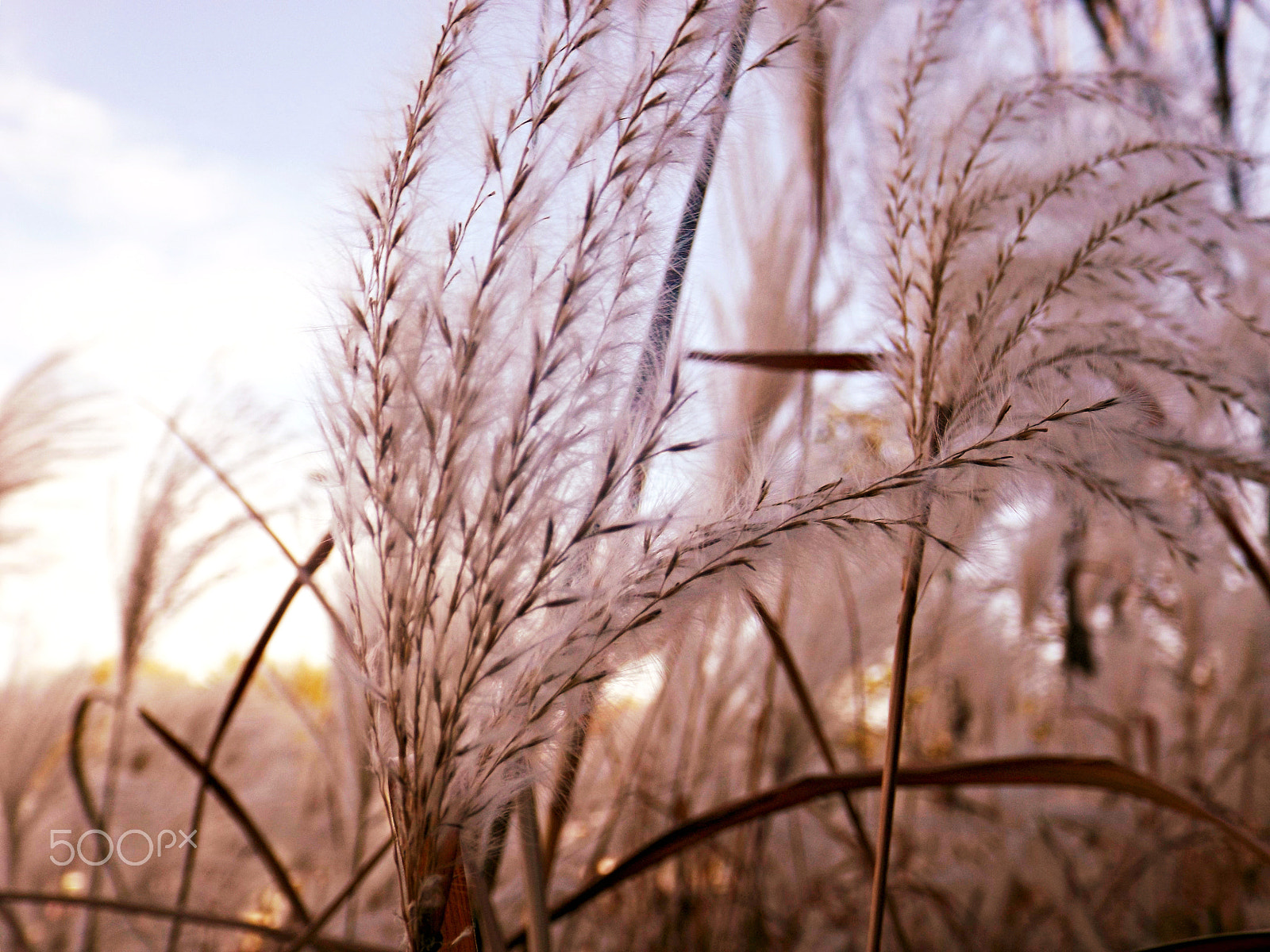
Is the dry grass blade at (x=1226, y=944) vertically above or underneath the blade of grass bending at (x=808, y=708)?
underneath

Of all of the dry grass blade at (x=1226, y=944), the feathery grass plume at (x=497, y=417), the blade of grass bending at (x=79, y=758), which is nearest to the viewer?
the feathery grass plume at (x=497, y=417)

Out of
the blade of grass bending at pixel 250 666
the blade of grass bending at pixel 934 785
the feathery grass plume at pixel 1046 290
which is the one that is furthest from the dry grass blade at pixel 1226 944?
the blade of grass bending at pixel 250 666

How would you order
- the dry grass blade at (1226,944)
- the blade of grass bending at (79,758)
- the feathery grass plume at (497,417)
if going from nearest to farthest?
the feathery grass plume at (497,417) < the dry grass blade at (1226,944) < the blade of grass bending at (79,758)

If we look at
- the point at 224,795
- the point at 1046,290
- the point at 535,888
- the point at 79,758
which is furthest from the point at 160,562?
the point at 1046,290

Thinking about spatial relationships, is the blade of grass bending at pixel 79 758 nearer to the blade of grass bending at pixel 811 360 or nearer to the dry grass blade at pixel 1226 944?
the blade of grass bending at pixel 811 360

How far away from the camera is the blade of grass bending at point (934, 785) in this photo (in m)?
0.53

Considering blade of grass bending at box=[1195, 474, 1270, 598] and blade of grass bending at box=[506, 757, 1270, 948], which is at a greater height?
blade of grass bending at box=[1195, 474, 1270, 598]

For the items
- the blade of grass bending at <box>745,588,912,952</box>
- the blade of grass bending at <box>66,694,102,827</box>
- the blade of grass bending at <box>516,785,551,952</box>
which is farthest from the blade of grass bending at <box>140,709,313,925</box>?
the blade of grass bending at <box>745,588,912,952</box>

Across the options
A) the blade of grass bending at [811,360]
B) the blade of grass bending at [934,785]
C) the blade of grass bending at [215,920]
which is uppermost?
the blade of grass bending at [811,360]

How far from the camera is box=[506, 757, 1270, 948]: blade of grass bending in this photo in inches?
20.7

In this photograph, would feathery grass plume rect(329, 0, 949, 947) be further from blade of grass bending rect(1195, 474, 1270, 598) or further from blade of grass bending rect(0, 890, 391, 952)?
blade of grass bending rect(1195, 474, 1270, 598)

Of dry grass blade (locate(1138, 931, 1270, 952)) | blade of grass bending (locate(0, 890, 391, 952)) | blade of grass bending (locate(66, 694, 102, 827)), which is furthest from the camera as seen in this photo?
blade of grass bending (locate(66, 694, 102, 827))

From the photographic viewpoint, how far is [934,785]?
55 centimetres

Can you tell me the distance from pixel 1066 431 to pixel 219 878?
1639mm
